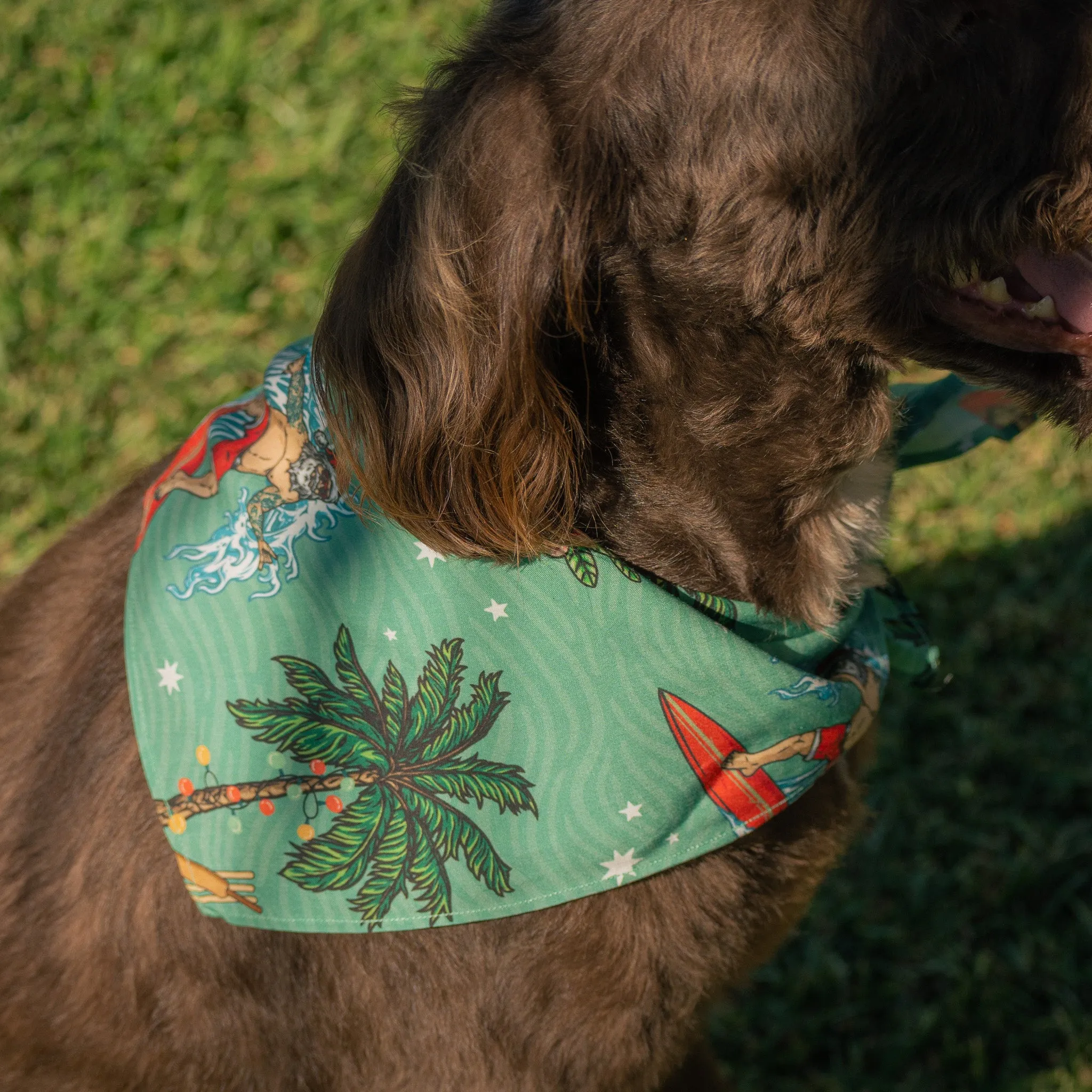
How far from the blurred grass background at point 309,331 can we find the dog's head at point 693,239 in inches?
28.9

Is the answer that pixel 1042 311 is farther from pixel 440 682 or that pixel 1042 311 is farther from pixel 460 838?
pixel 460 838

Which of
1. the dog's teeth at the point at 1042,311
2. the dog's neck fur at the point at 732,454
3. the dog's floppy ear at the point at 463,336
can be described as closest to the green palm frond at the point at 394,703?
the dog's floppy ear at the point at 463,336

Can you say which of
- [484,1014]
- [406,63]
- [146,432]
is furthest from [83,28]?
[484,1014]

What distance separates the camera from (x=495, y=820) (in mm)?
2096

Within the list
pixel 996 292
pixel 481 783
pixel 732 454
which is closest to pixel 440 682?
pixel 481 783

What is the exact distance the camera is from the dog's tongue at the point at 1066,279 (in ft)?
6.51

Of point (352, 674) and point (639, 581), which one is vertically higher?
point (352, 674)

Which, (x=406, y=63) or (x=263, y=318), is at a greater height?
(x=406, y=63)

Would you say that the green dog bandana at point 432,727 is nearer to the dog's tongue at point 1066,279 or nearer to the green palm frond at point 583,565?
the green palm frond at point 583,565

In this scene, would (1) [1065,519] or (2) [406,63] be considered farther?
(2) [406,63]

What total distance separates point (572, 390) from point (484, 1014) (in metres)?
1.04

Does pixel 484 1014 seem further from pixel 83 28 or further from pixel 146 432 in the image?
pixel 83 28

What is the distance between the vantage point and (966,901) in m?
3.38

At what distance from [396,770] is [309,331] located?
9.87 feet
